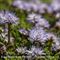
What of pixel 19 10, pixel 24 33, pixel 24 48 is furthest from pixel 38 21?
pixel 19 10

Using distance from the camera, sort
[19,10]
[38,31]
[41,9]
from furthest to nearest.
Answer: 1. [41,9]
2. [19,10]
3. [38,31]

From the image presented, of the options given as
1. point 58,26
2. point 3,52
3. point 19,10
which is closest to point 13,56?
point 3,52

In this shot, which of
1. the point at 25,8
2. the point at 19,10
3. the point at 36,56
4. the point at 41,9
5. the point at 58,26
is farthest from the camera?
the point at 41,9

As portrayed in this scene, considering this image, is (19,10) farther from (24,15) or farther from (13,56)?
(13,56)

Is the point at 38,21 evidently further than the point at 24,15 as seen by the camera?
No

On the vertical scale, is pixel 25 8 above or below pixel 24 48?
above

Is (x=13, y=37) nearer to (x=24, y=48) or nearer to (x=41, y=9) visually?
(x=24, y=48)

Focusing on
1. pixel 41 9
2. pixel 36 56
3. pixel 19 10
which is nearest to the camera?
pixel 36 56

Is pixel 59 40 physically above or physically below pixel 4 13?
below

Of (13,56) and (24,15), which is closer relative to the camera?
(13,56)
